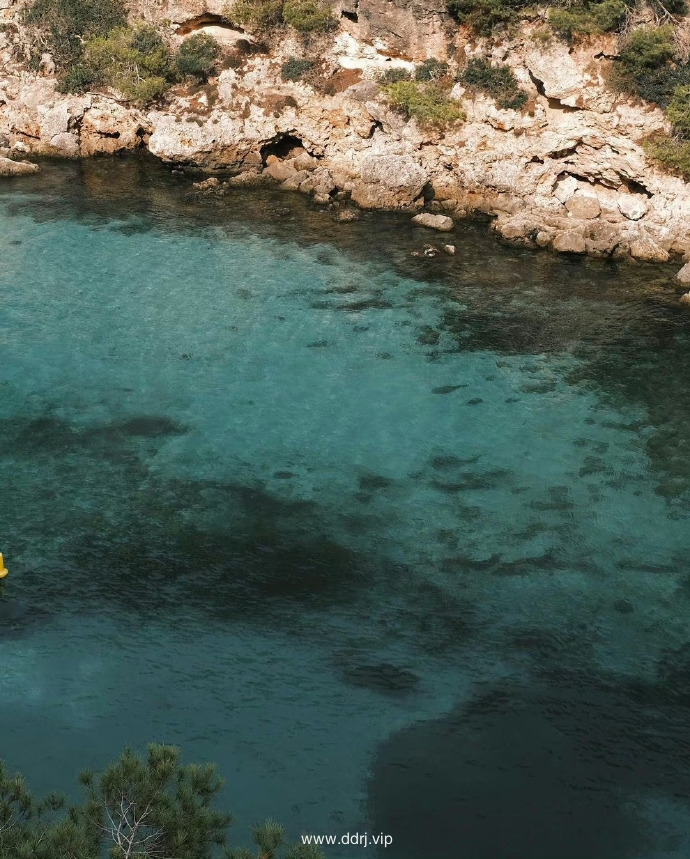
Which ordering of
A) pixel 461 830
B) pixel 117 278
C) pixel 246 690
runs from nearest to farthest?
pixel 461 830 → pixel 246 690 → pixel 117 278

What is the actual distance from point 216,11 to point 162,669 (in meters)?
45.3

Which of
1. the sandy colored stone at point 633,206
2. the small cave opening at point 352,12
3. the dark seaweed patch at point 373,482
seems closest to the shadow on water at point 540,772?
the dark seaweed patch at point 373,482

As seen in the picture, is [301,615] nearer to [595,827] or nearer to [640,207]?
[595,827]

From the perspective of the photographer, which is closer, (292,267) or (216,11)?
(292,267)

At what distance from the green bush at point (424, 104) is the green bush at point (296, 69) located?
5.60 meters

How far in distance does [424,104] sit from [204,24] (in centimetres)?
1640

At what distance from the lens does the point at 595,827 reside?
19766 millimetres

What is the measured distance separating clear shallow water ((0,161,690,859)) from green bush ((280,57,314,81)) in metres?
13.0

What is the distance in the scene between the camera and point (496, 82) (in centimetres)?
5019

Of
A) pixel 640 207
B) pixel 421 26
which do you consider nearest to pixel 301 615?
pixel 640 207

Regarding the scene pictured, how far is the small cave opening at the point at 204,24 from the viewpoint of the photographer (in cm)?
5738

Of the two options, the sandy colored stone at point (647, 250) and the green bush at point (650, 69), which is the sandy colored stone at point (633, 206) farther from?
the green bush at point (650, 69)

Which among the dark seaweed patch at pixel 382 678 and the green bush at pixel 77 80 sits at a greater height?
the green bush at pixel 77 80

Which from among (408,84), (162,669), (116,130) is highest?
(408,84)
